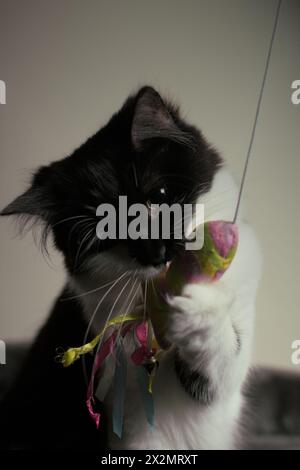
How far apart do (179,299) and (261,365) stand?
0.61 m

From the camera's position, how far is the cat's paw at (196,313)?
1.94 feet

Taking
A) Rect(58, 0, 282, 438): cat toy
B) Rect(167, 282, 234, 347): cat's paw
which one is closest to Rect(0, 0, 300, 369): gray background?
Rect(58, 0, 282, 438): cat toy

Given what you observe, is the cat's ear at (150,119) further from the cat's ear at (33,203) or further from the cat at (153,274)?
the cat's ear at (33,203)

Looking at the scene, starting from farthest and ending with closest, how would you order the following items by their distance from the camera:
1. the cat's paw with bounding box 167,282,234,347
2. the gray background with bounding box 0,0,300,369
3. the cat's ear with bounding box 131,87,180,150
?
the gray background with bounding box 0,0,300,369 → the cat's ear with bounding box 131,87,180,150 → the cat's paw with bounding box 167,282,234,347

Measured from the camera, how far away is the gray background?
94 cm

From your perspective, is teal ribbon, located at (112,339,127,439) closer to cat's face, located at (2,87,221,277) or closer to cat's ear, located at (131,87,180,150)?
cat's face, located at (2,87,221,277)

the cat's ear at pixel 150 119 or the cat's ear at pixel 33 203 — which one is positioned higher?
the cat's ear at pixel 150 119

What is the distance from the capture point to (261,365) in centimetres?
110

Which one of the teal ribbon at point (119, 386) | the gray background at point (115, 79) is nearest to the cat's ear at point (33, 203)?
the gray background at point (115, 79)

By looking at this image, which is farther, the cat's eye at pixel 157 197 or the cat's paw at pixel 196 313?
the cat's eye at pixel 157 197

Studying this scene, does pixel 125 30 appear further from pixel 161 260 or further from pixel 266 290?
pixel 266 290

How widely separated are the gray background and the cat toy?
0.24 m

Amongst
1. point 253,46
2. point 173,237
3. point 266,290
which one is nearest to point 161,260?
point 173,237

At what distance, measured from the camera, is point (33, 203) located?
2.54 feet
